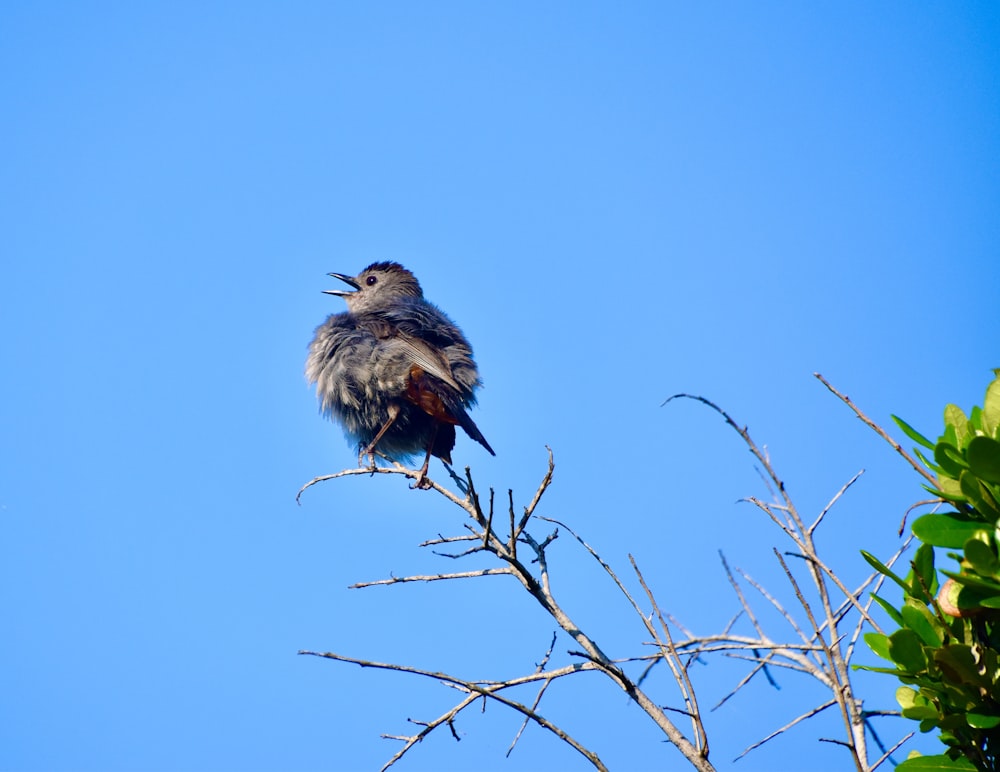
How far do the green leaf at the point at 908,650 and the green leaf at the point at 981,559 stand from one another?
0.24 metres

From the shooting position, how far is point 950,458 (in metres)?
2.18

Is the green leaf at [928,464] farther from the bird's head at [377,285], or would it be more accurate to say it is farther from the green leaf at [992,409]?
the bird's head at [377,285]

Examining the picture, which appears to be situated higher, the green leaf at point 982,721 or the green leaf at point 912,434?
the green leaf at point 912,434

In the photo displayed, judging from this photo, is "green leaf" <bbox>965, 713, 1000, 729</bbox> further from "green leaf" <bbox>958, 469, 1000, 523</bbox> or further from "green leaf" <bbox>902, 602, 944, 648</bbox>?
"green leaf" <bbox>958, 469, 1000, 523</bbox>

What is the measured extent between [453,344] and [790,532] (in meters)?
4.68

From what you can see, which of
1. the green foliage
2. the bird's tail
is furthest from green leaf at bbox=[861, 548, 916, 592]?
the bird's tail

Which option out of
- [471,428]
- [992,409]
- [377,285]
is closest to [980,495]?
[992,409]

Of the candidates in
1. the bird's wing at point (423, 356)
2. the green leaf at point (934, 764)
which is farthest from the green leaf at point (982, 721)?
the bird's wing at point (423, 356)

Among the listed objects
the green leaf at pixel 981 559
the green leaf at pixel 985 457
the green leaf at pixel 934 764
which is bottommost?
the green leaf at pixel 934 764

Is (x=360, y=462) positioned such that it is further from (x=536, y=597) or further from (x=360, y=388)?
(x=536, y=597)

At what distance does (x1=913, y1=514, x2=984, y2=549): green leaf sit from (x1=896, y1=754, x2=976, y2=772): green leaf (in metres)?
0.48

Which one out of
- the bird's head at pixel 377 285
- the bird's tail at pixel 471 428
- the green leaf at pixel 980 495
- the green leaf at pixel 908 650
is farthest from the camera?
the bird's head at pixel 377 285

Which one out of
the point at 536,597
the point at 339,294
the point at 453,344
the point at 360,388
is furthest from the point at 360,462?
the point at 536,597

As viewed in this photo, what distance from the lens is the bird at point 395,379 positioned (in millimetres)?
6648
